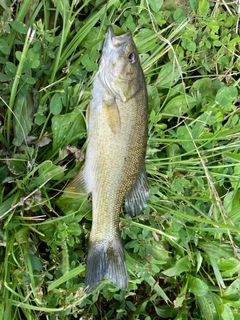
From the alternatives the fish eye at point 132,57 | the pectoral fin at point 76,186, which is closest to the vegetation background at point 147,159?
the pectoral fin at point 76,186

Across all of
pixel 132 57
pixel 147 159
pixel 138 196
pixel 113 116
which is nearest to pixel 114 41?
pixel 132 57

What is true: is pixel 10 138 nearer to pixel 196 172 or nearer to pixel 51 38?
pixel 51 38

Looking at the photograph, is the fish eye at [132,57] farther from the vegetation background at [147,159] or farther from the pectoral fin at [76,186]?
the pectoral fin at [76,186]

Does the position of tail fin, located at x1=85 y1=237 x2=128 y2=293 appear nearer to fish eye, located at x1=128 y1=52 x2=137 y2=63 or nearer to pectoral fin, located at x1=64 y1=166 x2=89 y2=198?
pectoral fin, located at x1=64 y1=166 x2=89 y2=198

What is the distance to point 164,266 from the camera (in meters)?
2.13

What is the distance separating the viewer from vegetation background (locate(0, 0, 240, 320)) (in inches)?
65.5

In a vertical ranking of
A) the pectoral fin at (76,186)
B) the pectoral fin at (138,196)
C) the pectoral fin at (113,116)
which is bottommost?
the pectoral fin at (138,196)

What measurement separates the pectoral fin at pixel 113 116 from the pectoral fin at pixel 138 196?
0.29 metres

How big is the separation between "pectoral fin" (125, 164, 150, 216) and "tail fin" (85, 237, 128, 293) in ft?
0.60

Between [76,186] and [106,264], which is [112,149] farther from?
[106,264]

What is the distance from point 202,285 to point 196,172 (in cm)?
69

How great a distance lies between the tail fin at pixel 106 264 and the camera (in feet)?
5.72

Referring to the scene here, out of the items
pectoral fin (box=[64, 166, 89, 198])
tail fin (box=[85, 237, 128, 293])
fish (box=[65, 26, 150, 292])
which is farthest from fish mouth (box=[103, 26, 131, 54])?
tail fin (box=[85, 237, 128, 293])

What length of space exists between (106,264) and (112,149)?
595mm
